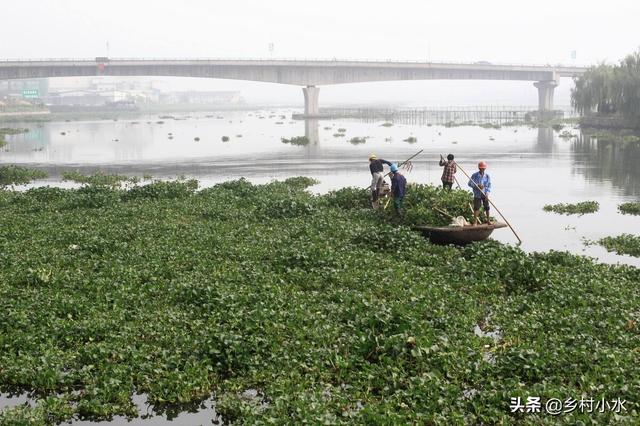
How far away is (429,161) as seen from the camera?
2071 inches

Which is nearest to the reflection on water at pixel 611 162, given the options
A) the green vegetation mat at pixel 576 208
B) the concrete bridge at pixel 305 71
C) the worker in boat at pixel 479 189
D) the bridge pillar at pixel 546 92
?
the green vegetation mat at pixel 576 208

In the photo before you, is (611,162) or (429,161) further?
(429,161)

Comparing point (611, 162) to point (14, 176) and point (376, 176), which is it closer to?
point (376, 176)

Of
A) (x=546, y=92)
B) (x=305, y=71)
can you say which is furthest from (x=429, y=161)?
(x=546, y=92)

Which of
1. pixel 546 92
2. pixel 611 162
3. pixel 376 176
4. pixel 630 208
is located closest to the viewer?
pixel 376 176

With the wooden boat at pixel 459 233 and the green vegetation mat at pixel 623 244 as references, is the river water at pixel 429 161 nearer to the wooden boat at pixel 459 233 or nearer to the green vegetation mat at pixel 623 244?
the green vegetation mat at pixel 623 244

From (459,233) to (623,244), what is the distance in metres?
5.74

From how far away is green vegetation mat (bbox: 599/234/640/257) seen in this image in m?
21.2

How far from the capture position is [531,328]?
519 inches

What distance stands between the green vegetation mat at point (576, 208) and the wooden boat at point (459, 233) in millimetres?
9527

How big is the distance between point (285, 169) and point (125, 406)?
38.4 m

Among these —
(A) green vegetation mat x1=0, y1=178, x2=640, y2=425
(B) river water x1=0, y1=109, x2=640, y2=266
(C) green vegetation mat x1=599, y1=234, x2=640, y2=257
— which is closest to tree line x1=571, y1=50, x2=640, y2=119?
(B) river water x1=0, y1=109, x2=640, y2=266

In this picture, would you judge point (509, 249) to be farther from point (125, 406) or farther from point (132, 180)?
point (132, 180)

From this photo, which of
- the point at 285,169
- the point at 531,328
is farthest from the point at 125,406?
the point at 285,169
